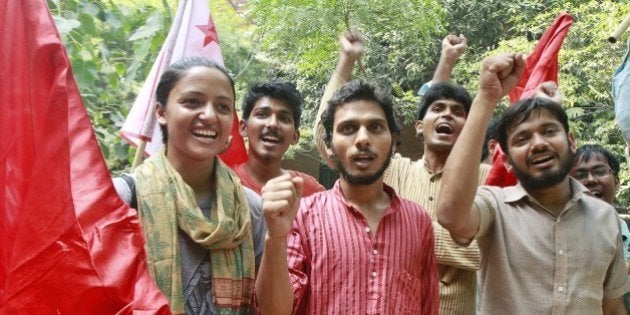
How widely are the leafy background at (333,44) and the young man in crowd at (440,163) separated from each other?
4.91ft

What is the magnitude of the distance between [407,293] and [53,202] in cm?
118

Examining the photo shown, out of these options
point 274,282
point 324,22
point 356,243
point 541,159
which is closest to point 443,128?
point 541,159

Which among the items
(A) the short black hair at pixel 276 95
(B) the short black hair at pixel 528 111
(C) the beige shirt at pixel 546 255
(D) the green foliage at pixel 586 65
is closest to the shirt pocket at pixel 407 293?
(C) the beige shirt at pixel 546 255

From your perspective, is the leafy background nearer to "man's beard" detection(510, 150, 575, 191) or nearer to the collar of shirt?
the collar of shirt

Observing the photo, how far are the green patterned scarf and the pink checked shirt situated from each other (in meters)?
0.18

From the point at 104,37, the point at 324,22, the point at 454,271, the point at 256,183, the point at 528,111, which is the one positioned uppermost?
the point at 324,22

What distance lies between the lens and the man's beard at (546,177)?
2641 millimetres

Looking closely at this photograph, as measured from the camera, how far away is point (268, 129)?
3615 mm

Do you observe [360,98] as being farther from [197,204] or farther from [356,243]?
[197,204]

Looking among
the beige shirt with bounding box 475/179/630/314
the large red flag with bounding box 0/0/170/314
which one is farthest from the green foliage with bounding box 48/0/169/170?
the beige shirt with bounding box 475/179/630/314

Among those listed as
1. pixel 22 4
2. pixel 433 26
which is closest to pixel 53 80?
pixel 22 4

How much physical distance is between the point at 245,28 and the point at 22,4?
8.63 metres

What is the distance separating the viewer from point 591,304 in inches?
102

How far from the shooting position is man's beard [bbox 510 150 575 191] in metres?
2.64
